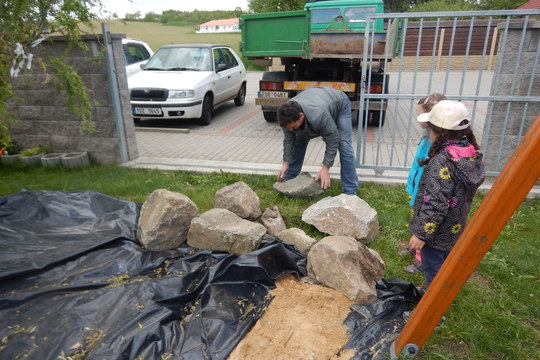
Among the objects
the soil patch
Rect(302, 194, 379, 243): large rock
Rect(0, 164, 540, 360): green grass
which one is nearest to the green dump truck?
Rect(0, 164, 540, 360): green grass

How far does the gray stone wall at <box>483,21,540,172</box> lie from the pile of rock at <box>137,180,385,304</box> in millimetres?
2306

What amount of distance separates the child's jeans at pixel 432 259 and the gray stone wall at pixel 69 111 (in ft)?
15.5

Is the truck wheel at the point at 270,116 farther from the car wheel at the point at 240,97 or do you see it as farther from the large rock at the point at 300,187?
the large rock at the point at 300,187

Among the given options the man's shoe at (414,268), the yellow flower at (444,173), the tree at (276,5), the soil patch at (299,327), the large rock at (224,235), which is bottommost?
the man's shoe at (414,268)

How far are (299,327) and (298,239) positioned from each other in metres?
1.00

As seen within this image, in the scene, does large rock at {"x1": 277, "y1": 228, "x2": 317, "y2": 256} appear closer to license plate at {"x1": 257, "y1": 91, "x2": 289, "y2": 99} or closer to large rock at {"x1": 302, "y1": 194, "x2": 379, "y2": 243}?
large rock at {"x1": 302, "y1": 194, "x2": 379, "y2": 243}

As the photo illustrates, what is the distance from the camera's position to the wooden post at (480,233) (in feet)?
5.58

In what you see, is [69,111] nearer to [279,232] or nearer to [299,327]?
[279,232]

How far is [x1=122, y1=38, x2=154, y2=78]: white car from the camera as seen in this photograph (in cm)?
1023

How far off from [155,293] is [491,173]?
4.34 m

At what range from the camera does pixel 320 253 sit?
3.11 metres

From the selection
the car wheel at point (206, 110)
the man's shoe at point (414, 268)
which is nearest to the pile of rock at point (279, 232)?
the man's shoe at point (414, 268)

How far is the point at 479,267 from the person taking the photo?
3.35 metres

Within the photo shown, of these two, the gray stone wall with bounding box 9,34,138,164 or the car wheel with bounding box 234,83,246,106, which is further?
the car wheel with bounding box 234,83,246,106
